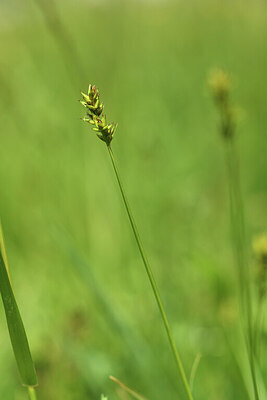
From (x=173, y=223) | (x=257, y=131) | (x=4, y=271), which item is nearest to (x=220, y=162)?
(x=257, y=131)

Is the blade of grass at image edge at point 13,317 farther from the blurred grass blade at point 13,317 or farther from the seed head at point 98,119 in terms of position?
the seed head at point 98,119

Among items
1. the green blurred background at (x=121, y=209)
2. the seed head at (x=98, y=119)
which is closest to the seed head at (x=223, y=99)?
the green blurred background at (x=121, y=209)

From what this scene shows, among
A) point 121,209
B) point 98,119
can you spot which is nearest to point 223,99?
point 98,119

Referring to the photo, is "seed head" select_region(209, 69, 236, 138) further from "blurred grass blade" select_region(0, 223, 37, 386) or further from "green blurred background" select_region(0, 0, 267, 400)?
"blurred grass blade" select_region(0, 223, 37, 386)

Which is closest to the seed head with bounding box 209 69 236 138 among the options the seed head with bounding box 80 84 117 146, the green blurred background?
the green blurred background

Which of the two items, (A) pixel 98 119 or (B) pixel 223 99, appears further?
(B) pixel 223 99

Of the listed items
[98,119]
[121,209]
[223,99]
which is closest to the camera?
[98,119]

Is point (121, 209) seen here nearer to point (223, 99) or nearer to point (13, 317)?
point (223, 99)

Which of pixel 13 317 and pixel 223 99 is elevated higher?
pixel 223 99

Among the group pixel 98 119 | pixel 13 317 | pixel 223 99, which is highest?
pixel 223 99

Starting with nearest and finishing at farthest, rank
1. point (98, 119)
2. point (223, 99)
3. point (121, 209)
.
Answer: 1. point (98, 119)
2. point (223, 99)
3. point (121, 209)
